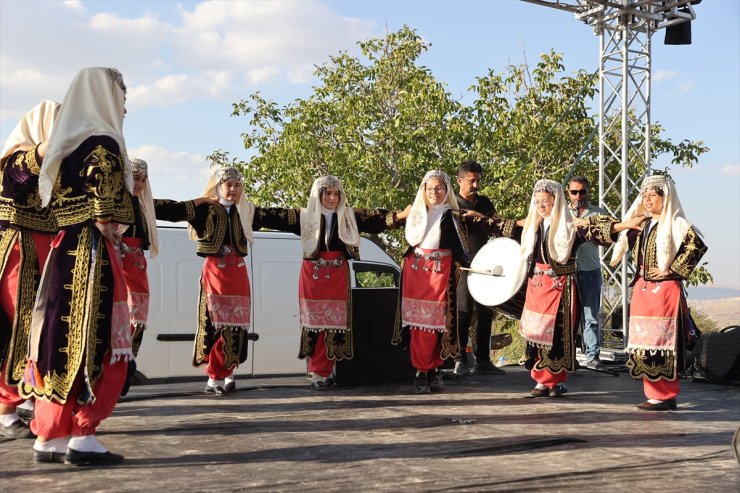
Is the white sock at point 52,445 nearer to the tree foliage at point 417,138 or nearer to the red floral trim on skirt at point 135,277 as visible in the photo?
the red floral trim on skirt at point 135,277

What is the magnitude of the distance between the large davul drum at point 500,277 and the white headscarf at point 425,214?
0.50 m

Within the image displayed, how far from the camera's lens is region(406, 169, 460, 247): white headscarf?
6.59 metres

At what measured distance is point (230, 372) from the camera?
21.0 ft

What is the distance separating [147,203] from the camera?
19.7 feet

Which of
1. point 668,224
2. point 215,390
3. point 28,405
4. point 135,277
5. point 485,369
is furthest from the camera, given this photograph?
point 485,369

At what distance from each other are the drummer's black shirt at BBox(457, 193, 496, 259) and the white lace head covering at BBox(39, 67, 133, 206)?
3803 mm

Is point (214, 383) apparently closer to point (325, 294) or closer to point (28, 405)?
point (325, 294)

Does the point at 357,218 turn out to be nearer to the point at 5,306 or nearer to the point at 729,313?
the point at 5,306

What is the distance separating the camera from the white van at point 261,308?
7.07 metres

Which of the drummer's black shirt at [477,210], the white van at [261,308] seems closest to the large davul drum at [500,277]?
the drummer's black shirt at [477,210]

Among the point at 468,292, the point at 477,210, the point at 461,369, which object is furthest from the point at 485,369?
the point at 477,210

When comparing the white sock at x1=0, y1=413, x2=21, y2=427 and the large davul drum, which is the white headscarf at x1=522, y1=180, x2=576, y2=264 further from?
A: the white sock at x1=0, y1=413, x2=21, y2=427

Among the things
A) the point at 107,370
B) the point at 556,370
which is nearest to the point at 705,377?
the point at 556,370

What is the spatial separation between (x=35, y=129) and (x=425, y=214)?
9.95 ft
